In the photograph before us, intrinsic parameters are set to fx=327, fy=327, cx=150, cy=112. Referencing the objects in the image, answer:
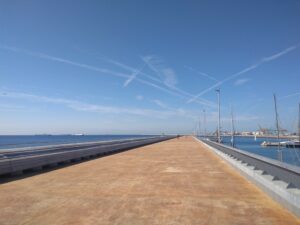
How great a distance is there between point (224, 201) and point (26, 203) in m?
5.11

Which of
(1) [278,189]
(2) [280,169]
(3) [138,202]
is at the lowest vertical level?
(3) [138,202]

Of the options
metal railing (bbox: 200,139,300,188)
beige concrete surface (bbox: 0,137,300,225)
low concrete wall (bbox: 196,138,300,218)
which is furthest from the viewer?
metal railing (bbox: 200,139,300,188)

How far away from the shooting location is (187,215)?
712 centimetres

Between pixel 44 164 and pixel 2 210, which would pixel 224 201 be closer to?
pixel 2 210

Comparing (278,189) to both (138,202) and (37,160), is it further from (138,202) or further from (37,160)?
(37,160)

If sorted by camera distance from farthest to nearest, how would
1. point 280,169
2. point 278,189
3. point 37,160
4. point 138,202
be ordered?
point 37,160, point 280,169, point 138,202, point 278,189

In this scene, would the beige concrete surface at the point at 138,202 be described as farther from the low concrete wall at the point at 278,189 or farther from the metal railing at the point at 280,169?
the metal railing at the point at 280,169

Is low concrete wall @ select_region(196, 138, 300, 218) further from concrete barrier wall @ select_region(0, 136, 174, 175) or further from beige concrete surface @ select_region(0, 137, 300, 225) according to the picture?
concrete barrier wall @ select_region(0, 136, 174, 175)

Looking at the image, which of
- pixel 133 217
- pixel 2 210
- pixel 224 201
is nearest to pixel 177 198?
pixel 224 201

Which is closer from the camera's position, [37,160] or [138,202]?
[138,202]

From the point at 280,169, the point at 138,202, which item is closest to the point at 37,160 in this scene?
the point at 138,202

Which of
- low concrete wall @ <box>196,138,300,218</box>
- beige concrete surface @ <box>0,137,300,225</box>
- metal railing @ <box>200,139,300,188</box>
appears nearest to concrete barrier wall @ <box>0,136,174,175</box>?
beige concrete surface @ <box>0,137,300,225</box>

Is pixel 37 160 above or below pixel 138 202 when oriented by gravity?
above

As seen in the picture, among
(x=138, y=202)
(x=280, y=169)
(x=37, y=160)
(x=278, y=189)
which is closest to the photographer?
(x=278, y=189)
